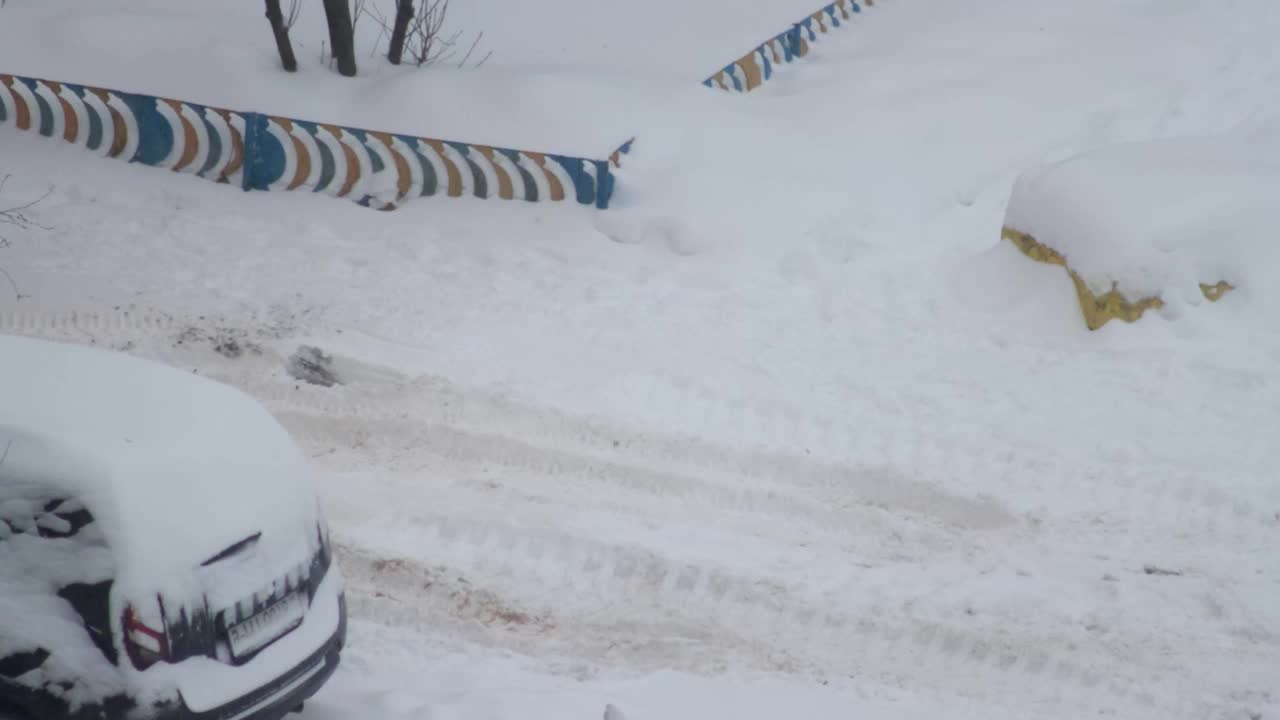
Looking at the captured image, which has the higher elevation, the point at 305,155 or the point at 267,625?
the point at 305,155

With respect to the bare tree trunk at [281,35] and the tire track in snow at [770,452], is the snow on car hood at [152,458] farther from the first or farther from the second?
the bare tree trunk at [281,35]

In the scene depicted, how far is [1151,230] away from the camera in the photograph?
10367 millimetres

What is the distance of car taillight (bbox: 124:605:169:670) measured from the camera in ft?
14.4

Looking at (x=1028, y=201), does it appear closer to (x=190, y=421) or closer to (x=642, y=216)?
(x=642, y=216)

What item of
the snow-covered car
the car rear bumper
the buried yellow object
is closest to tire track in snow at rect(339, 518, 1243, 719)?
the car rear bumper

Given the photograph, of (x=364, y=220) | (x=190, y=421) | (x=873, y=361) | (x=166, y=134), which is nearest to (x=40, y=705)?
(x=190, y=421)

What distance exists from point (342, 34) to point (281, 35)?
2.39 ft

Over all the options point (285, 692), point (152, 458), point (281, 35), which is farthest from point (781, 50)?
point (285, 692)

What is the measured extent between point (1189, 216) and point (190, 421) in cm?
895

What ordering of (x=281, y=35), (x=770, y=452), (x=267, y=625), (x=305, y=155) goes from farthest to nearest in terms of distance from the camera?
(x=281, y=35), (x=305, y=155), (x=770, y=452), (x=267, y=625)

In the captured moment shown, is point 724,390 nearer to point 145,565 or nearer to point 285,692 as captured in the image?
point 285,692

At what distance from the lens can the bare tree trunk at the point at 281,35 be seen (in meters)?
14.2

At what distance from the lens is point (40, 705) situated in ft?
14.6

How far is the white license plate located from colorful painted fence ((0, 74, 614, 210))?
314 inches
